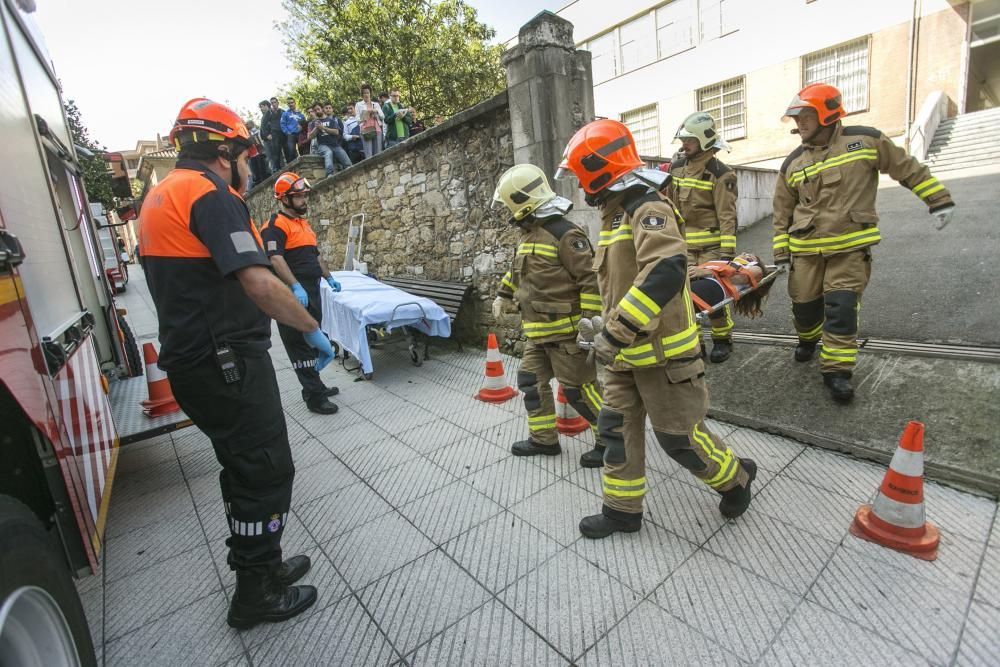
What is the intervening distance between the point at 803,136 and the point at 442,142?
12.8 feet

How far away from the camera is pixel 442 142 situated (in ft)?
19.9

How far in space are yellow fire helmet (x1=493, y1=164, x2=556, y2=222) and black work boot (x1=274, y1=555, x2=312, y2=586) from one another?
2.26m

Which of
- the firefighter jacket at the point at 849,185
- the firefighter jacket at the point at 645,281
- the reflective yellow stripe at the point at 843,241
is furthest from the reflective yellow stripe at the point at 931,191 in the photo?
the firefighter jacket at the point at 645,281

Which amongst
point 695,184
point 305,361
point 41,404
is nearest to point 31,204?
point 41,404

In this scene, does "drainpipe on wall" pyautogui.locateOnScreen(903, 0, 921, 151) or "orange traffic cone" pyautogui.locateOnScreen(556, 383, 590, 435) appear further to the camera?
"drainpipe on wall" pyautogui.locateOnScreen(903, 0, 921, 151)

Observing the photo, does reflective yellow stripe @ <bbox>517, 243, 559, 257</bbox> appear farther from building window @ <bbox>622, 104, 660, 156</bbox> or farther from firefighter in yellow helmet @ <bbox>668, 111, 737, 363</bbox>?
building window @ <bbox>622, 104, 660, 156</bbox>

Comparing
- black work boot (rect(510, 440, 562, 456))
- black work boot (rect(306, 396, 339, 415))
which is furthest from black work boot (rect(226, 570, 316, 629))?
black work boot (rect(306, 396, 339, 415))

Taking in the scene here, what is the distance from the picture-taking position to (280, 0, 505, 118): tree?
1686cm

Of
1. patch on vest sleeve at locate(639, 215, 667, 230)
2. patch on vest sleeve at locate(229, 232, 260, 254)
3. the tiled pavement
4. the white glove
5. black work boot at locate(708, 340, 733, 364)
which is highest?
patch on vest sleeve at locate(229, 232, 260, 254)

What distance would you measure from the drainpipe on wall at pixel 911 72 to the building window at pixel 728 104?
4.53 meters

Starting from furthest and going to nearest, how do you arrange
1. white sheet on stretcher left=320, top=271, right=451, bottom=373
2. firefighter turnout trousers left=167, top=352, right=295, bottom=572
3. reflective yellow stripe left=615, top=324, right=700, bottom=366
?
white sheet on stretcher left=320, top=271, right=451, bottom=373 → reflective yellow stripe left=615, top=324, right=700, bottom=366 → firefighter turnout trousers left=167, top=352, right=295, bottom=572

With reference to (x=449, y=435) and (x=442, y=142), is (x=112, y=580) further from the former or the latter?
(x=442, y=142)

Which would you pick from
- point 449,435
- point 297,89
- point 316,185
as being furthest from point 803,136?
point 297,89

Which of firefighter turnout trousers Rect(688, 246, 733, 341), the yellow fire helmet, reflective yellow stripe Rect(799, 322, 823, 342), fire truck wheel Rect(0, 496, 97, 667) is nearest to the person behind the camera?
fire truck wheel Rect(0, 496, 97, 667)
